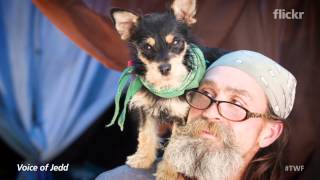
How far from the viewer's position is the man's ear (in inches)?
88.5

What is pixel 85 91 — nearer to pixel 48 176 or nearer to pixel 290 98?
pixel 48 176

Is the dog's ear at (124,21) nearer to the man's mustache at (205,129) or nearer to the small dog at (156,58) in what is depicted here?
the small dog at (156,58)

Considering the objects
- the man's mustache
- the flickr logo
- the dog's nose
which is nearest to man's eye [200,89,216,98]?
the man's mustache

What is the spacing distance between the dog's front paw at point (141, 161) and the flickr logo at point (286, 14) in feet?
2.73

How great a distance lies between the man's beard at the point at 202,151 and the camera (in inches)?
86.1

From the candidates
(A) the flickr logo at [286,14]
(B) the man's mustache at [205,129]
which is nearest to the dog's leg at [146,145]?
(B) the man's mustache at [205,129]

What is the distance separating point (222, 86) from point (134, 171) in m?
0.52

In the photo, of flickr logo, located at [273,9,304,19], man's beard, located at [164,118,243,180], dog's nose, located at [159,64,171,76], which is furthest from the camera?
flickr logo, located at [273,9,304,19]

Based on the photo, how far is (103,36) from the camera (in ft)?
7.41

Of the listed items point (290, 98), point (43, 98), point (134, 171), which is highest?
point (43, 98)

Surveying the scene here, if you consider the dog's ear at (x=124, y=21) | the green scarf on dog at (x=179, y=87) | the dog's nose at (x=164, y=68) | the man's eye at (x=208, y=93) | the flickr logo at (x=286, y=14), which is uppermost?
the dog's ear at (x=124, y=21)

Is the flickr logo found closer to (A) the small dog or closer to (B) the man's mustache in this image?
(A) the small dog

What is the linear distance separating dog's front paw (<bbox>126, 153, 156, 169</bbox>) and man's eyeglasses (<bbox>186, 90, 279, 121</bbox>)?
0.96 ft

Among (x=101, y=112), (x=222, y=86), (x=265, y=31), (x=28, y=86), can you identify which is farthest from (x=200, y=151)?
(x=28, y=86)
